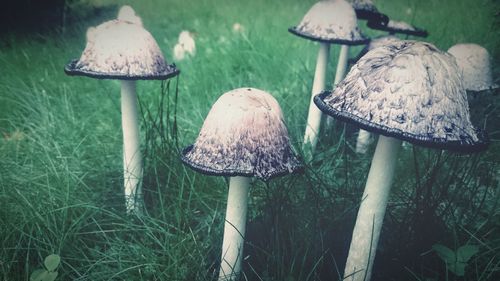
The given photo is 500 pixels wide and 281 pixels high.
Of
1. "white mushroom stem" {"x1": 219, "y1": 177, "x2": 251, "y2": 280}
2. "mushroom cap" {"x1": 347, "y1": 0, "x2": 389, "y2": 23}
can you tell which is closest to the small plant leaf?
"white mushroom stem" {"x1": 219, "y1": 177, "x2": 251, "y2": 280}

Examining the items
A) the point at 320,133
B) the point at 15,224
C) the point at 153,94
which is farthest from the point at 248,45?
the point at 15,224

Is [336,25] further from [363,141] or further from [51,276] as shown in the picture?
[51,276]

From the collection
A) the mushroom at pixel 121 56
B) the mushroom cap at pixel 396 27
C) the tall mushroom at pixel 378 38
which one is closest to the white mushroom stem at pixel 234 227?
the mushroom at pixel 121 56

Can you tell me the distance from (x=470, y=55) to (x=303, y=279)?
1.86m

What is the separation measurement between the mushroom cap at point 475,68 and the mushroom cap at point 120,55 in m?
1.90

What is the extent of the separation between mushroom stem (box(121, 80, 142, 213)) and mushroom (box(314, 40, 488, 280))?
1.14 metres

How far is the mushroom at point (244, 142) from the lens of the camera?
4.75 feet

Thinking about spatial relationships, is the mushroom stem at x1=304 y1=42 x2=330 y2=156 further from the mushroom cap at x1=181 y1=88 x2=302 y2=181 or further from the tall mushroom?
the mushroom cap at x1=181 y1=88 x2=302 y2=181

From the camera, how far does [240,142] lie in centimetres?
146

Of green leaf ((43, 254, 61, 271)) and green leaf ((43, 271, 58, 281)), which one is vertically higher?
green leaf ((43, 254, 61, 271))

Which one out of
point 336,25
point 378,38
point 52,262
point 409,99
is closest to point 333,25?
point 336,25

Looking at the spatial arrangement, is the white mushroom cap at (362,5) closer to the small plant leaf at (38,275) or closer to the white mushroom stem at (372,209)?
the white mushroom stem at (372,209)

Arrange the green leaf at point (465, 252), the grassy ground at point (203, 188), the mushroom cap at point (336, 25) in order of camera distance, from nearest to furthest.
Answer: the green leaf at point (465, 252) → the grassy ground at point (203, 188) → the mushroom cap at point (336, 25)

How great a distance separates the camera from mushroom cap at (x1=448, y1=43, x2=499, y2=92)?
8.50ft
